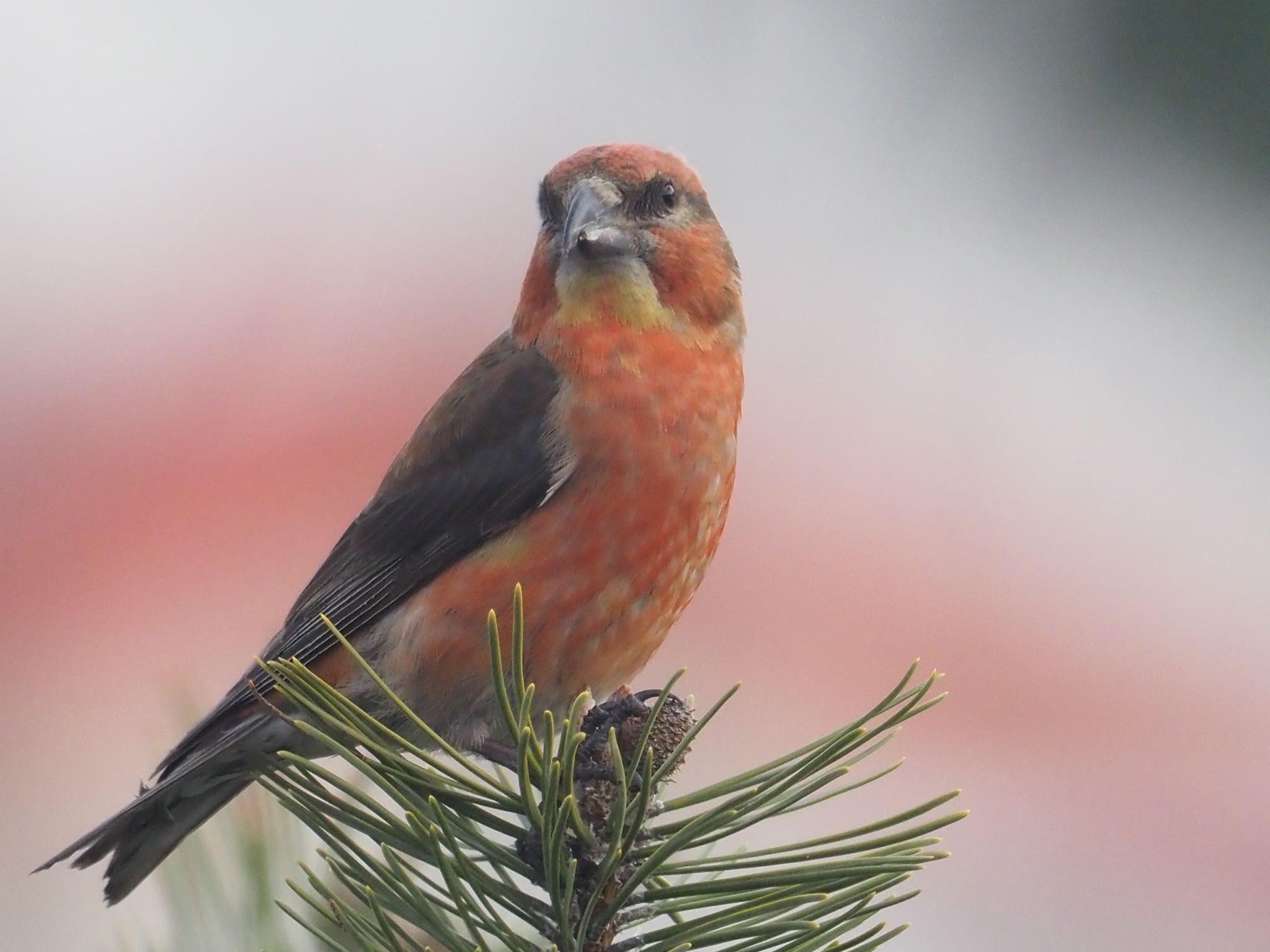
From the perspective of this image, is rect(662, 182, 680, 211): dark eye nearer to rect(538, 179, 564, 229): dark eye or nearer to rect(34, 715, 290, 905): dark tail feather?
rect(538, 179, 564, 229): dark eye

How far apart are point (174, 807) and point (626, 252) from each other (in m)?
1.16

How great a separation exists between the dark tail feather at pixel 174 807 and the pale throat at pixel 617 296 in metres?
0.87

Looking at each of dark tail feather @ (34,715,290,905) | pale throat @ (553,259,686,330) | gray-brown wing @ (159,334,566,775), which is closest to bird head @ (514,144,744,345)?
pale throat @ (553,259,686,330)

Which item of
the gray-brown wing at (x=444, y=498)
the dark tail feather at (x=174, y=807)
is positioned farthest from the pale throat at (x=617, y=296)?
the dark tail feather at (x=174, y=807)

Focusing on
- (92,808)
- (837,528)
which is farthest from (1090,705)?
(92,808)

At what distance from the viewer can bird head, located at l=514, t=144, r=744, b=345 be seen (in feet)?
7.25

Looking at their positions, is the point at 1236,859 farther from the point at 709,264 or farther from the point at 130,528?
the point at 130,528

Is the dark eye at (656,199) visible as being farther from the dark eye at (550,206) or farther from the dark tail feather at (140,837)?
the dark tail feather at (140,837)

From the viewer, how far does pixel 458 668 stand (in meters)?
2.05

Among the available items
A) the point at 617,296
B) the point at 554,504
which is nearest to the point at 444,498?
the point at 554,504

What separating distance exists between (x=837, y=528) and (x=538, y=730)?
2676 millimetres

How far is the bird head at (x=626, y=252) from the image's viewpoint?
7.25 ft

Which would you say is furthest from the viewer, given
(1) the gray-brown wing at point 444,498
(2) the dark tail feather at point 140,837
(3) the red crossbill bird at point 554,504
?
(1) the gray-brown wing at point 444,498

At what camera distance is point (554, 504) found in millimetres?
2066
